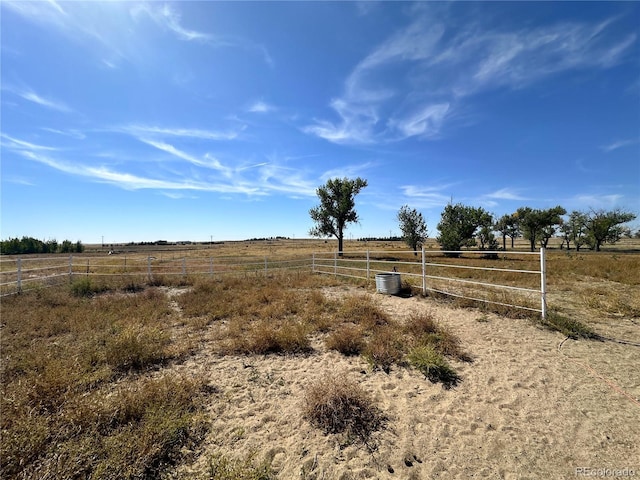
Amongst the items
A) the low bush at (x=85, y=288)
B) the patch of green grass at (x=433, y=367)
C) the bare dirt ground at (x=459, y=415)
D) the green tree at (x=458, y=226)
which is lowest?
the bare dirt ground at (x=459, y=415)

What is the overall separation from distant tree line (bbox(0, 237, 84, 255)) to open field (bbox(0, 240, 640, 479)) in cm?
8222

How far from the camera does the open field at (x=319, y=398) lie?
2.68 metres

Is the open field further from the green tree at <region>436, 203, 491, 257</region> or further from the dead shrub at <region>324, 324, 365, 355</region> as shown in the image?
the green tree at <region>436, 203, 491, 257</region>

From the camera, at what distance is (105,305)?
28.0 ft

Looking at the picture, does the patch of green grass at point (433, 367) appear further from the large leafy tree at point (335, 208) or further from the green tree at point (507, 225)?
the green tree at point (507, 225)

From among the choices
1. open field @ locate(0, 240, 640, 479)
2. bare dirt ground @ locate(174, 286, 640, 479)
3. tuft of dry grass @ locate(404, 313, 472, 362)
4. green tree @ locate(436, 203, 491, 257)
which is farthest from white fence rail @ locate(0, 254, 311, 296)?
green tree @ locate(436, 203, 491, 257)

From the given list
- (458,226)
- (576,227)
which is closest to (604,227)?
(576,227)

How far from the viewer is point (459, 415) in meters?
3.35

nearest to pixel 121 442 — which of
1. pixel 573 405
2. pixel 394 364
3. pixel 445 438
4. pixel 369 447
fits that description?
pixel 369 447

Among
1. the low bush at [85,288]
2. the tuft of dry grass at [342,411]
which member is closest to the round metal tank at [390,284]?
the tuft of dry grass at [342,411]

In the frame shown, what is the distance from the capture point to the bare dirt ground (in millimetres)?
2658

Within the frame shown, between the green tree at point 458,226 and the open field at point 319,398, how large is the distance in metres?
27.3

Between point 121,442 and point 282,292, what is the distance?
7.30 meters

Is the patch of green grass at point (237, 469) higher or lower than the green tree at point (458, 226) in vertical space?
lower
